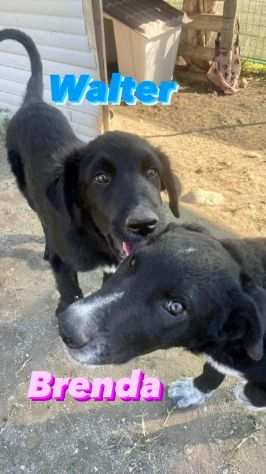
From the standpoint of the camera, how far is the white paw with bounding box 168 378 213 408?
2344mm

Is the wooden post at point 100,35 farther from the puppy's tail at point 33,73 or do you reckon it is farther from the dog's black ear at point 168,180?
the dog's black ear at point 168,180

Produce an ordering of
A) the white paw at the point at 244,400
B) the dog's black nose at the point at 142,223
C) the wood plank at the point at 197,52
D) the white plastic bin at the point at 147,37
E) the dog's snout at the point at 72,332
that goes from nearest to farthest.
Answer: the dog's snout at the point at 72,332 → the dog's black nose at the point at 142,223 → the white paw at the point at 244,400 → the white plastic bin at the point at 147,37 → the wood plank at the point at 197,52

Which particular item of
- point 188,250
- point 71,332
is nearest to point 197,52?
point 188,250

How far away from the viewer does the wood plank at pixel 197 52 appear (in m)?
6.25

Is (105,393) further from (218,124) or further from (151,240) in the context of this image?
(218,124)

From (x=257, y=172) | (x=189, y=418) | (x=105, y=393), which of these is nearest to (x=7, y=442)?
(x=105, y=393)

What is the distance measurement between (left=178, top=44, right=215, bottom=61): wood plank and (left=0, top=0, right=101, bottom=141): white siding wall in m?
2.67

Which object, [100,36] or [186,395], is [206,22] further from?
[186,395]

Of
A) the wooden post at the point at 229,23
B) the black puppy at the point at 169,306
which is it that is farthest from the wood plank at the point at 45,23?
the black puppy at the point at 169,306

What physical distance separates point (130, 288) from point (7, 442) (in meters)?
1.35

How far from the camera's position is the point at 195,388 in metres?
2.32

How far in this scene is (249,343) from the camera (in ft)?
4.87

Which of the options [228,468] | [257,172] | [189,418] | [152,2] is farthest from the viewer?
[152,2]

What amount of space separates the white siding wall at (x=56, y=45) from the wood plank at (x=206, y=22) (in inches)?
102
